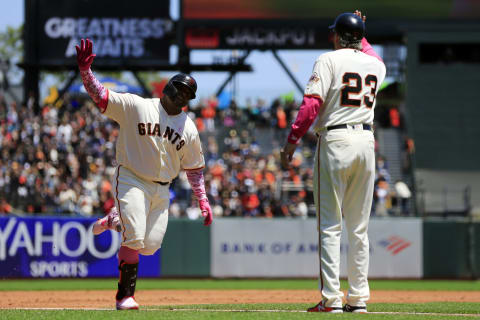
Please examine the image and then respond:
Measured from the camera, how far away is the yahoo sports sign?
16.2 m

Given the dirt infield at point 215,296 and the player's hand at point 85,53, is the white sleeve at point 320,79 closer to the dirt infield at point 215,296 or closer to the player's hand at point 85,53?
the player's hand at point 85,53

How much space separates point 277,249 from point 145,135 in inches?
413

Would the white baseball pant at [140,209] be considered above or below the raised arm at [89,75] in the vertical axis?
below

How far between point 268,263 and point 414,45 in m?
13.0

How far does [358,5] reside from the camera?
86.2 feet

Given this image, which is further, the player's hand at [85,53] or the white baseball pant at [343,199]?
the player's hand at [85,53]

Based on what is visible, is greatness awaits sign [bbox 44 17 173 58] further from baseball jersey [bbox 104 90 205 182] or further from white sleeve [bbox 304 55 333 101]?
white sleeve [bbox 304 55 333 101]

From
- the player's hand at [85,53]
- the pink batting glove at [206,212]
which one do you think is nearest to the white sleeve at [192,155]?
the pink batting glove at [206,212]

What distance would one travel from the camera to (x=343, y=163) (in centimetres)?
611

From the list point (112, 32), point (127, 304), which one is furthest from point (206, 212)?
point (112, 32)

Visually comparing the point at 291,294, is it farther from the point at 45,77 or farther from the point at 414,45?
the point at 45,77

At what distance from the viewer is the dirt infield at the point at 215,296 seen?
1116cm

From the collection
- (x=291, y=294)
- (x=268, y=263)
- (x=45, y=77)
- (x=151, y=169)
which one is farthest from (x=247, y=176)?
(x=45, y=77)

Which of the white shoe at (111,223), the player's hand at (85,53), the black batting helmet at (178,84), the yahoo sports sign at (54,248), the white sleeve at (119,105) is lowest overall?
the yahoo sports sign at (54,248)
